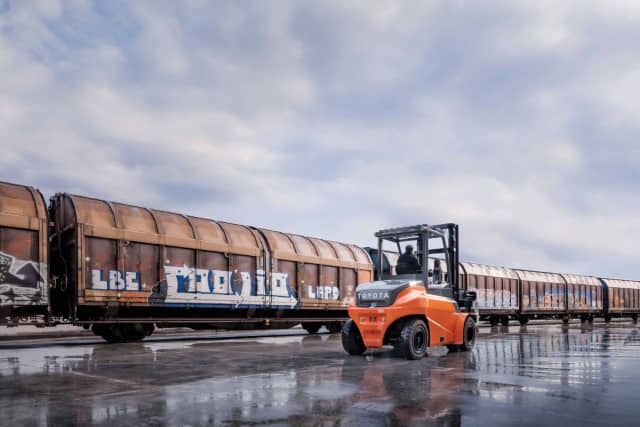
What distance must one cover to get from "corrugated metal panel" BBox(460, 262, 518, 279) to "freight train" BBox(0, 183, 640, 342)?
620 centimetres

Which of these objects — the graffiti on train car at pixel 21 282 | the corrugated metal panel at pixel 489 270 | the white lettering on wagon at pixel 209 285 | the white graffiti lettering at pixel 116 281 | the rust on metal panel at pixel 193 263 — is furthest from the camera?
the corrugated metal panel at pixel 489 270

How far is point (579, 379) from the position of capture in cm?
810

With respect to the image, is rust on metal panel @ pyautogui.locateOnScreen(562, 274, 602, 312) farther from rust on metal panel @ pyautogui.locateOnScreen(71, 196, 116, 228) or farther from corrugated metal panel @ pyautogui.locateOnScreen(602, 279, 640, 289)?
rust on metal panel @ pyautogui.locateOnScreen(71, 196, 116, 228)

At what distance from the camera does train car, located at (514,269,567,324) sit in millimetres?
33156

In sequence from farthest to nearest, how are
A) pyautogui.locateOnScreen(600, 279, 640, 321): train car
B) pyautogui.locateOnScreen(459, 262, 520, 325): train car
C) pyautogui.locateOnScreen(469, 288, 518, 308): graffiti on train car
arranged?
pyautogui.locateOnScreen(600, 279, 640, 321): train car < pyautogui.locateOnScreen(469, 288, 518, 308): graffiti on train car < pyautogui.locateOnScreen(459, 262, 520, 325): train car

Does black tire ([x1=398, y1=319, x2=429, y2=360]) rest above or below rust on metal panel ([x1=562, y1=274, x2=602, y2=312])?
above

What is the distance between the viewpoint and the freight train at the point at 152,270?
47.6 ft

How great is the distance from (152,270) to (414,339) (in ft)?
29.5

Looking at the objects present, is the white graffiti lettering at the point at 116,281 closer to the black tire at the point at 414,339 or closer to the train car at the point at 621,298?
the black tire at the point at 414,339

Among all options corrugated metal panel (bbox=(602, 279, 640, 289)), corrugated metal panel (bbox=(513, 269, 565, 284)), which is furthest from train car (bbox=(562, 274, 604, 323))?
corrugated metal panel (bbox=(602, 279, 640, 289))

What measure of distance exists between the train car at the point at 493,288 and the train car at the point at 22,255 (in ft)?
63.5

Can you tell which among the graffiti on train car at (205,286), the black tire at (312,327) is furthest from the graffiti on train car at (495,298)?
the graffiti on train car at (205,286)

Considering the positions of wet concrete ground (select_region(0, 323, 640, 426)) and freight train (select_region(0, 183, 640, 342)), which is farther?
freight train (select_region(0, 183, 640, 342))

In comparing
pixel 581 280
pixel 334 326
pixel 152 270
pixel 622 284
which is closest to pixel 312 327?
pixel 334 326
